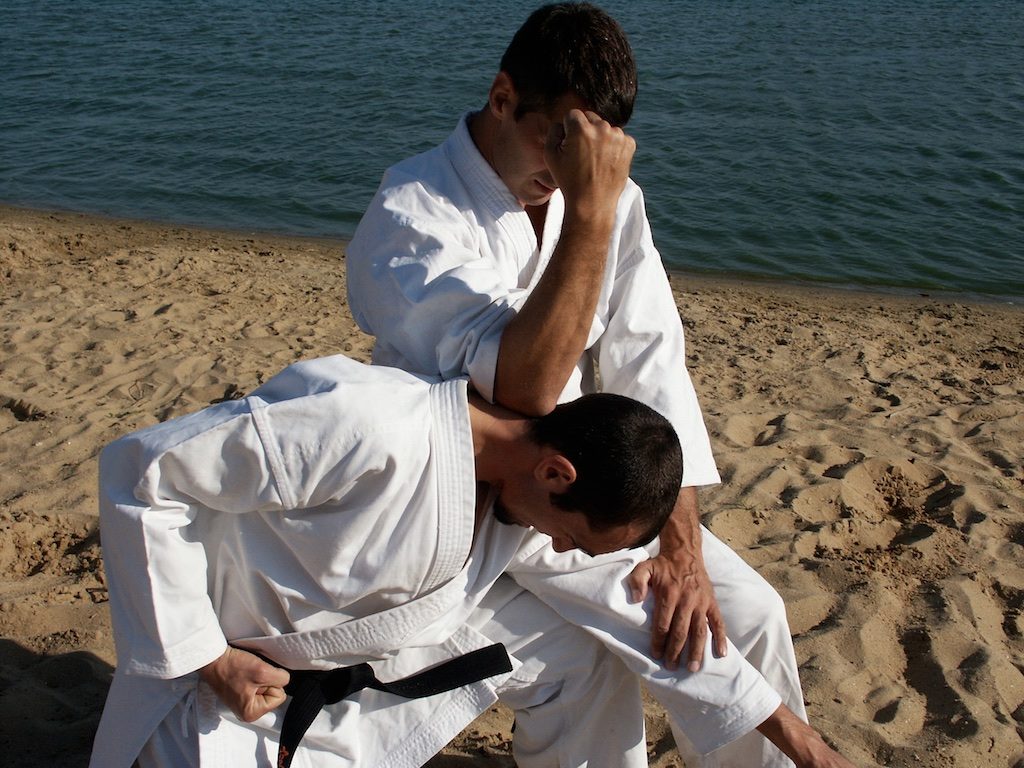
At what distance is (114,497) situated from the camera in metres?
2.00

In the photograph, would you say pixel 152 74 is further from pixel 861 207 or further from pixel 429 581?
pixel 429 581

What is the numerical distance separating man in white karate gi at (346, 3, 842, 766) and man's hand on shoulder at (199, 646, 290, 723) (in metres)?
0.64

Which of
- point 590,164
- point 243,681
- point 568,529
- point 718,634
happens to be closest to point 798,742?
point 718,634

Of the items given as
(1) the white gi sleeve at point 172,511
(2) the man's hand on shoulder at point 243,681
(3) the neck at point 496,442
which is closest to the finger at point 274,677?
(2) the man's hand on shoulder at point 243,681

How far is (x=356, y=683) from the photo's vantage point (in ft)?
Answer: 7.60

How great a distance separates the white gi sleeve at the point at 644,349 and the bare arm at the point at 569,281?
44cm

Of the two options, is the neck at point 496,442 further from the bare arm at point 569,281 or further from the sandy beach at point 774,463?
the sandy beach at point 774,463

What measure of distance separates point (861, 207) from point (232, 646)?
9.18m

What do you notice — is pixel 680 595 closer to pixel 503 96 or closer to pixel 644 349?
pixel 644 349

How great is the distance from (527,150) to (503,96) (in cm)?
14

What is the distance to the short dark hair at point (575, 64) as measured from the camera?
2.41 metres

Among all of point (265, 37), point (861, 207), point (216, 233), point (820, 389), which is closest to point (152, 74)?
point (265, 37)

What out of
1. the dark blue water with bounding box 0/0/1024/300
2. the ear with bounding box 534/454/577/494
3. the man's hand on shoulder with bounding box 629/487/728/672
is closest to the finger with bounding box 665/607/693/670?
the man's hand on shoulder with bounding box 629/487/728/672

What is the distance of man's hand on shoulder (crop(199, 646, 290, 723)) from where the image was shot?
84.4 inches
